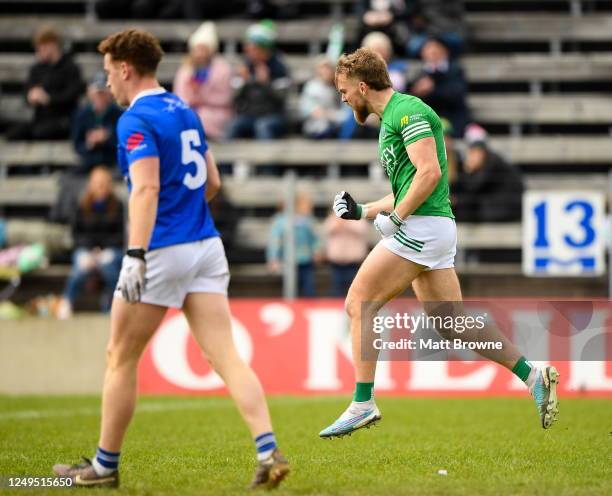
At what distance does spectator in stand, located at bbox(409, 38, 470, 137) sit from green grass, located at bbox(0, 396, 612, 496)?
5274 millimetres

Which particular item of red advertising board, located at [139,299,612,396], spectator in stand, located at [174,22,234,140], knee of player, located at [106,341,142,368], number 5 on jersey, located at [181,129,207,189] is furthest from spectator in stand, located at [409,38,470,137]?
knee of player, located at [106,341,142,368]

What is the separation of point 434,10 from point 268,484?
13.3 meters

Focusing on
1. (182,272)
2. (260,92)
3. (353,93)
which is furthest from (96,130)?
(182,272)

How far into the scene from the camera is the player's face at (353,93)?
24.1 feet

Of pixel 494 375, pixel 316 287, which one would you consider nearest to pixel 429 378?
pixel 494 375

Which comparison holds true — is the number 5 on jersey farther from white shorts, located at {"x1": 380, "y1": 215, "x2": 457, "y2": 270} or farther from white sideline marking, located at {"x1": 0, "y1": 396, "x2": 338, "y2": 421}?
white sideline marking, located at {"x1": 0, "y1": 396, "x2": 338, "y2": 421}

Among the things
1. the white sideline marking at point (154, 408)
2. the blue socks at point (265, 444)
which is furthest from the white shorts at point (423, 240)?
the white sideline marking at point (154, 408)

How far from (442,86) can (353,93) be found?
31.2 feet

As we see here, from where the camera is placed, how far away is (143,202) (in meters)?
5.88

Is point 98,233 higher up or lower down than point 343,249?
higher up

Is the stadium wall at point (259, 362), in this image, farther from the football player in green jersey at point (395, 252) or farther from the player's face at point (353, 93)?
the player's face at point (353, 93)

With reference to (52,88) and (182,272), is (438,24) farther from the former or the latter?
(182,272)

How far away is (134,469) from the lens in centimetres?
715

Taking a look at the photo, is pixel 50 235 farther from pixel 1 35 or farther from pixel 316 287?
pixel 1 35
